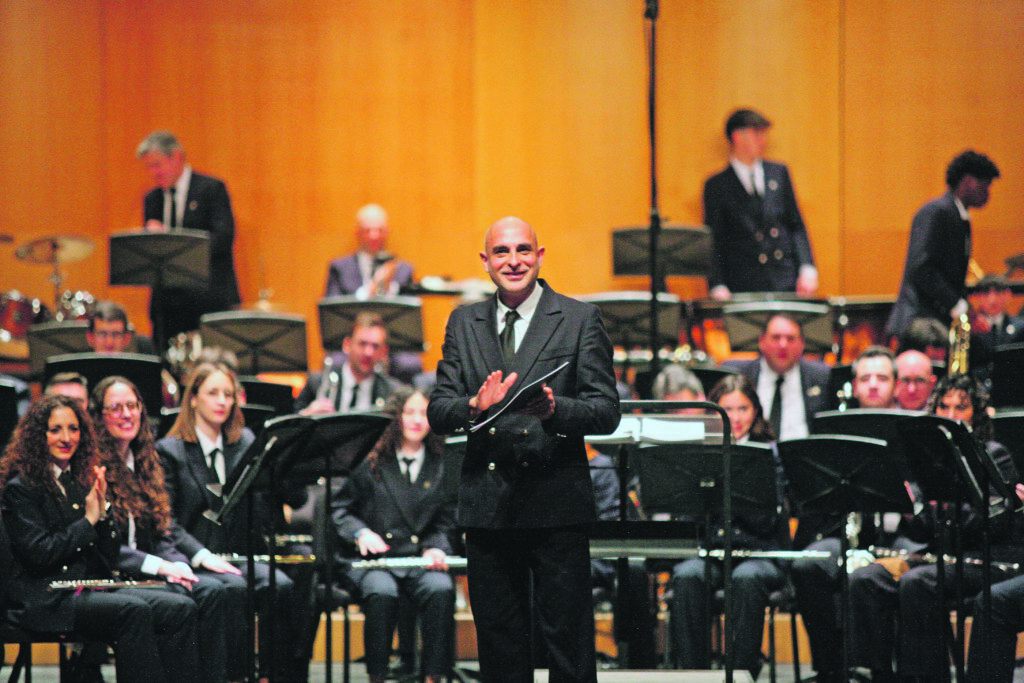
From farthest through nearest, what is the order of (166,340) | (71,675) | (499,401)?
1. (166,340)
2. (71,675)
3. (499,401)

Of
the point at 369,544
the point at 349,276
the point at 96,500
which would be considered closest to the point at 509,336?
the point at 96,500

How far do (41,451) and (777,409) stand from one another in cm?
364

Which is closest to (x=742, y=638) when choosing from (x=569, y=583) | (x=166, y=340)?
(x=569, y=583)

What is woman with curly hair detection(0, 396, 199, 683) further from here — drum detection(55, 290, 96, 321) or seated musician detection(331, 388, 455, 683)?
drum detection(55, 290, 96, 321)

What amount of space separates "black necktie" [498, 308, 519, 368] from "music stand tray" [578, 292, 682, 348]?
3.74 m

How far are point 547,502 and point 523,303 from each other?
Answer: 0.52 metres

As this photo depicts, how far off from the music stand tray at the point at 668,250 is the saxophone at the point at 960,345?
149cm

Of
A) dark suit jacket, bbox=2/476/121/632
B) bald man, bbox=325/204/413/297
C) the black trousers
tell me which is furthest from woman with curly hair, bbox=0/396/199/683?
bald man, bbox=325/204/413/297

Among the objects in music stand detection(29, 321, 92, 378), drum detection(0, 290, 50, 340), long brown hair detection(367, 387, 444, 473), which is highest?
drum detection(0, 290, 50, 340)

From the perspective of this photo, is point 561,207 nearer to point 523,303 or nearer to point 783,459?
point 783,459

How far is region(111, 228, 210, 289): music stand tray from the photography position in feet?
23.4

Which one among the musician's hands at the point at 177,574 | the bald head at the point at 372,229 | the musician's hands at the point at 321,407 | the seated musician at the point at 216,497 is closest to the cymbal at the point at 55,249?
the bald head at the point at 372,229

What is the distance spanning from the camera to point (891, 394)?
5938 millimetres

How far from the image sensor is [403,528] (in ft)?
18.6
